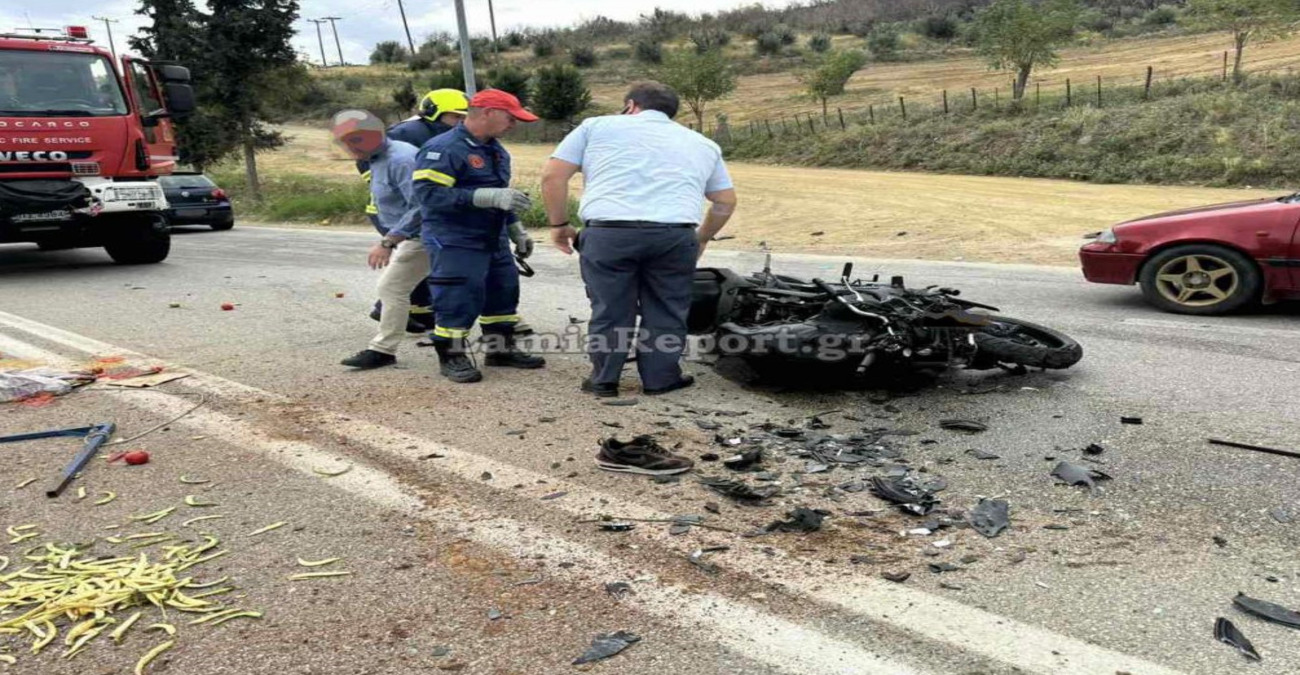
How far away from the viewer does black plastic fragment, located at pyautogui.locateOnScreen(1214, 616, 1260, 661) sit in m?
2.38

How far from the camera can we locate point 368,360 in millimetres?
5625

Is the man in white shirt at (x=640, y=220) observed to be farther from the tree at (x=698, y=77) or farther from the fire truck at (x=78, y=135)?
the tree at (x=698, y=77)

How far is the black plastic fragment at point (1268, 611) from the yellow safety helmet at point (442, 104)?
5.01 m

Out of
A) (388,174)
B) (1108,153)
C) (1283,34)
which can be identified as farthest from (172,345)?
(1283,34)

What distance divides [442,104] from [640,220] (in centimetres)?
214

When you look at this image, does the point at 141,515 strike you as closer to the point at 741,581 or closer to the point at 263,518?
the point at 263,518

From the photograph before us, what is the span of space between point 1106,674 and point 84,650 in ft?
9.10

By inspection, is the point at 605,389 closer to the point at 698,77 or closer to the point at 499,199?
the point at 499,199

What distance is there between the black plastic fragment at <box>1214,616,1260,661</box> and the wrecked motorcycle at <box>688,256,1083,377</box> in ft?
7.34

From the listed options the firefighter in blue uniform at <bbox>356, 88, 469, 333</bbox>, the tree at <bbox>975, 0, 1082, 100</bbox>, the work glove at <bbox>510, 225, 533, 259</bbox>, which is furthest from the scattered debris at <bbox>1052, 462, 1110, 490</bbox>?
the tree at <bbox>975, 0, 1082, 100</bbox>

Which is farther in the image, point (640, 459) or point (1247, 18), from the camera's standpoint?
point (1247, 18)

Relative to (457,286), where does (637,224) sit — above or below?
above

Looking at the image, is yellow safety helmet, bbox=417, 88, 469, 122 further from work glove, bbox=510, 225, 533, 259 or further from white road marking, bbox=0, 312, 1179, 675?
white road marking, bbox=0, 312, 1179, 675

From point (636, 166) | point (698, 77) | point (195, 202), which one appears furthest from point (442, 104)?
point (698, 77)
